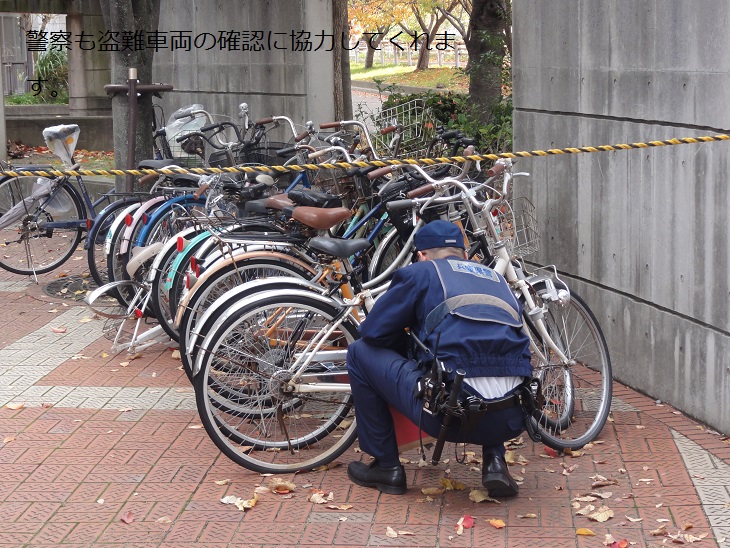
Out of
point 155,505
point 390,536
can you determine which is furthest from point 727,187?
point 155,505

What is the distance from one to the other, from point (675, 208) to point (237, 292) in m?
2.53

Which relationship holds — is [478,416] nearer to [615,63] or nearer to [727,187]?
[727,187]

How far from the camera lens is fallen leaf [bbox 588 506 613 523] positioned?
193 inches

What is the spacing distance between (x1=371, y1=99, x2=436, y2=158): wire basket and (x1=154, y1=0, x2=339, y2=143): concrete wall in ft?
2.96

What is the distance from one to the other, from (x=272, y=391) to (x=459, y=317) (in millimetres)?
1190

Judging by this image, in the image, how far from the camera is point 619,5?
263 inches

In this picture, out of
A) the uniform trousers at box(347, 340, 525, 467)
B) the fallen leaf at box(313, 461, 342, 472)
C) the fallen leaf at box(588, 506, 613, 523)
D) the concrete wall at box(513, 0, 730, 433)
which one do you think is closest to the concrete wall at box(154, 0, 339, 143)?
the concrete wall at box(513, 0, 730, 433)

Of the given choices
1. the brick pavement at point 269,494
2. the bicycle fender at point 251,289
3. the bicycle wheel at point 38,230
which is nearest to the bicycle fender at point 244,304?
the bicycle fender at point 251,289

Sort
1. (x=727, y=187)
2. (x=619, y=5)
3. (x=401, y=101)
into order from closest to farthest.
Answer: (x=727, y=187) → (x=619, y=5) → (x=401, y=101)

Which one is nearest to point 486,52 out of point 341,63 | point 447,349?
point 341,63

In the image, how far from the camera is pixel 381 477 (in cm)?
531

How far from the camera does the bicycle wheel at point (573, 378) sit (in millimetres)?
5840

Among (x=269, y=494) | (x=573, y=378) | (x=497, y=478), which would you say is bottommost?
(x=269, y=494)

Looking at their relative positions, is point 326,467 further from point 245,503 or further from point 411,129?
point 411,129
